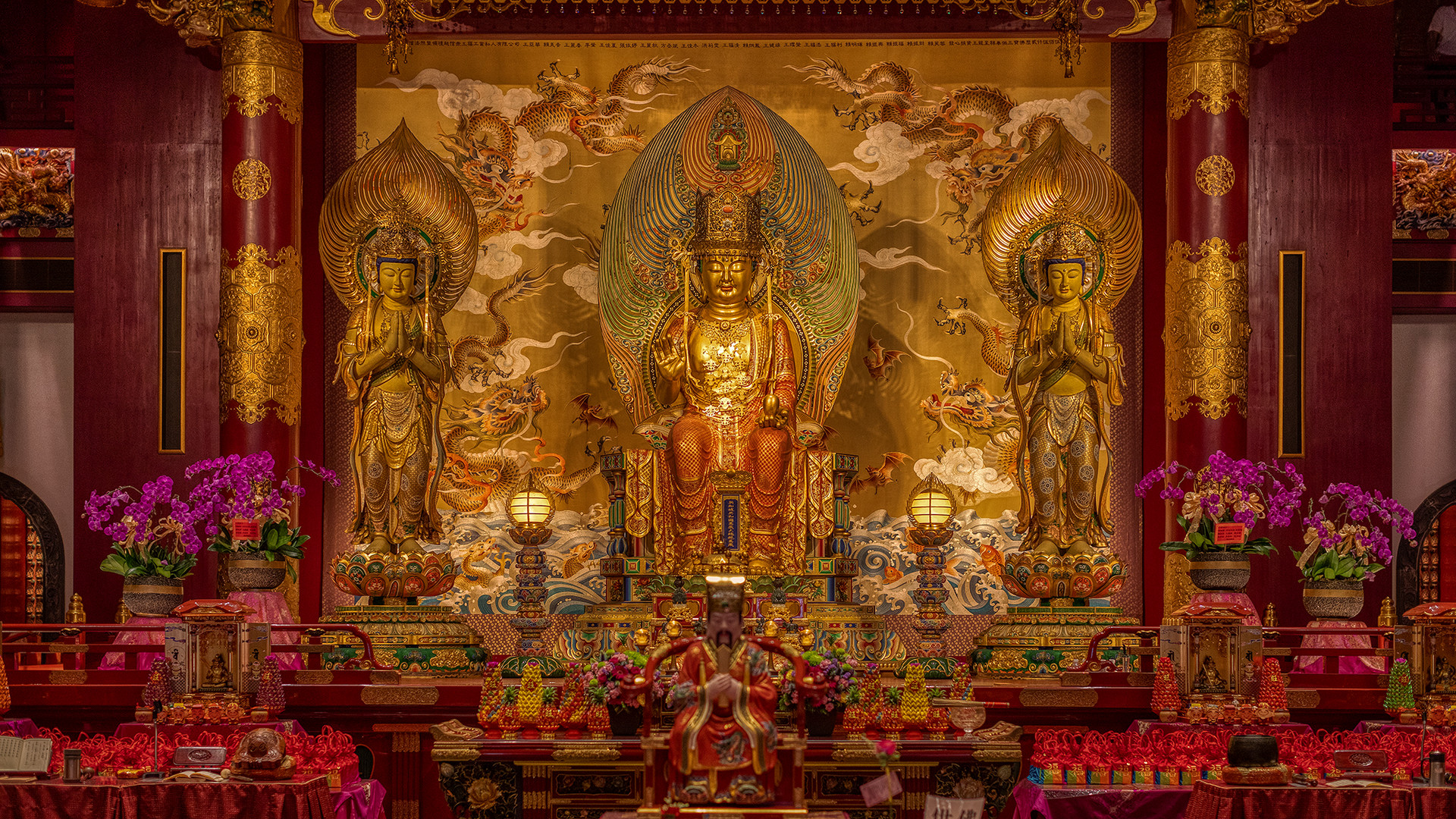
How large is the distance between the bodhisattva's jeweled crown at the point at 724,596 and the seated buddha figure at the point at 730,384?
3211 millimetres

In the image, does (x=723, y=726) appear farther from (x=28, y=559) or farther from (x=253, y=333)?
(x=28, y=559)

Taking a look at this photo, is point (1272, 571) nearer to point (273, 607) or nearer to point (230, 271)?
point (273, 607)

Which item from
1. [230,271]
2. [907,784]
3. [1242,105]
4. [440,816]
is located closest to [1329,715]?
[907,784]

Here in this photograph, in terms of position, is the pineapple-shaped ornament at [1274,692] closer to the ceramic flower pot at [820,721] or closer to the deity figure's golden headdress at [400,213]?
the ceramic flower pot at [820,721]

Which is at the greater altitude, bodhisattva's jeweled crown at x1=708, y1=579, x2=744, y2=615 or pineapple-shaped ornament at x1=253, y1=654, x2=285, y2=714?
bodhisattva's jeweled crown at x1=708, y1=579, x2=744, y2=615

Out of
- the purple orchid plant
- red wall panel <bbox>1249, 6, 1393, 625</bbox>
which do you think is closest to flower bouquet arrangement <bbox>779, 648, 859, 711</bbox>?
the purple orchid plant

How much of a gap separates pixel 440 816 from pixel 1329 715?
4.07m

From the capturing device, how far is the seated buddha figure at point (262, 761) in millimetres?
Answer: 5457

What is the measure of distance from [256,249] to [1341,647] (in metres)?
5.97

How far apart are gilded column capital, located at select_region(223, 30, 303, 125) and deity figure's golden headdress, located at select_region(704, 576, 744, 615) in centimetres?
487

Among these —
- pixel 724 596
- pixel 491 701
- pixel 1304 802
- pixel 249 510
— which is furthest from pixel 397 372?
pixel 1304 802

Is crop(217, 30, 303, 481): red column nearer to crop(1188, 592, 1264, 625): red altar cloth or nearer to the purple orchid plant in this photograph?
the purple orchid plant

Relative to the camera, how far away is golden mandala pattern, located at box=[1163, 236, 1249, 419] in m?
8.68

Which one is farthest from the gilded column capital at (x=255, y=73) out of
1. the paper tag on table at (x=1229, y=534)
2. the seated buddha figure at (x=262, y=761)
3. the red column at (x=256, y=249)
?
the paper tag on table at (x=1229, y=534)
